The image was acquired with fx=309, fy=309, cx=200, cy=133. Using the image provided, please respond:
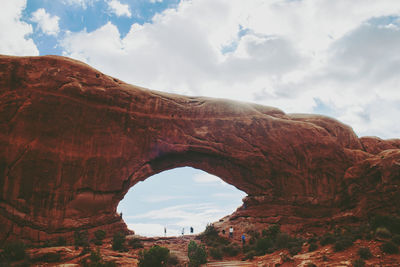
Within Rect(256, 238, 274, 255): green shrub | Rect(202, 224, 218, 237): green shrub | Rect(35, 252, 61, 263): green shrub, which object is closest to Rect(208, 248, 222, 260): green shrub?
Rect(256, 238, 274, 255): green shrub

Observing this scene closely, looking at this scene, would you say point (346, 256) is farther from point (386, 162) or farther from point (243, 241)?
point (386, 162)

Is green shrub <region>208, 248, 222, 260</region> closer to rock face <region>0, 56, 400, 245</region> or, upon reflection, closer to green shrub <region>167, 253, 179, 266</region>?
green shrub <region>167, 253, 179, 266</region>

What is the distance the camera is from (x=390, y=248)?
13.6 m

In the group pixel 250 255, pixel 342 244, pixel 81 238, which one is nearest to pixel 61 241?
pixel 81 238

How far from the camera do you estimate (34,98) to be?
71.9 feet

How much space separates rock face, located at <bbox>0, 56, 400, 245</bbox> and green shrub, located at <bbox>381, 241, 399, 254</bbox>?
35.7 ft

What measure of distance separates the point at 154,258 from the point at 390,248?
10.9 metres

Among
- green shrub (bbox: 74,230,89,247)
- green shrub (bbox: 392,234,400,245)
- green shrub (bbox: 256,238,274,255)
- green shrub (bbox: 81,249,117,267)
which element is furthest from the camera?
green shrub (bbox: 256,238,274,255)

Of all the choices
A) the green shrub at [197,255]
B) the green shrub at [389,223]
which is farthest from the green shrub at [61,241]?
the green shrub at [389,223]

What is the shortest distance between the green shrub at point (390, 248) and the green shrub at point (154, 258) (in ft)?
33.8

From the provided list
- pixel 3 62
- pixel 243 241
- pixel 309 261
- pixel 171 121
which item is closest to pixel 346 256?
pixel 309 261

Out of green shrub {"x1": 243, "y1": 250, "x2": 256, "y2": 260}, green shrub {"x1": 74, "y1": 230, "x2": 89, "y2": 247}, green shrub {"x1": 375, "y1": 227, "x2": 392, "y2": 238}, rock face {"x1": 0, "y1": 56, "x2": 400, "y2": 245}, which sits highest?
rock face {"x1": 0, "y1": 56, "x2": 400, "y2": 245}

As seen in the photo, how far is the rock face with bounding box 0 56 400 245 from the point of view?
20844mm

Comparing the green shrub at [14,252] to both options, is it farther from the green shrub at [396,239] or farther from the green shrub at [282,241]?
the green shrub at [396,239]
